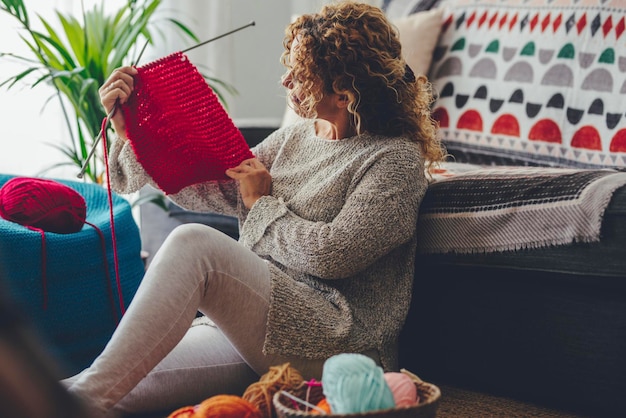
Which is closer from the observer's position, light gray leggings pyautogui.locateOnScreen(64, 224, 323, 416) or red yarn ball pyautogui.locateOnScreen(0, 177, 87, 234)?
light gray leggings pyautogui.locateOnScreen(64, 224, 323, 416)

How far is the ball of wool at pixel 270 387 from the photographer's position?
1.28 metres

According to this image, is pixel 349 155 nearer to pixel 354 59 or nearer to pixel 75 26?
pixel 354 59

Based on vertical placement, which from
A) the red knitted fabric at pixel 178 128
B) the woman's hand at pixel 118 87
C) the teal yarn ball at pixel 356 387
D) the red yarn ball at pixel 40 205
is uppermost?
the woman's hand at pixel 118 87

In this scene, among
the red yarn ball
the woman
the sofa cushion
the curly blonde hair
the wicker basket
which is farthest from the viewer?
the sofa cushion

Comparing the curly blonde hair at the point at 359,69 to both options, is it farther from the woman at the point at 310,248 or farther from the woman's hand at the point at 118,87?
the woman's hand at the point at 118,87

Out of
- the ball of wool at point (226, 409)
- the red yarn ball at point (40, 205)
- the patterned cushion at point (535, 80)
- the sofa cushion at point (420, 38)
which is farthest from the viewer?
the sofa cushion at point (420, 38)

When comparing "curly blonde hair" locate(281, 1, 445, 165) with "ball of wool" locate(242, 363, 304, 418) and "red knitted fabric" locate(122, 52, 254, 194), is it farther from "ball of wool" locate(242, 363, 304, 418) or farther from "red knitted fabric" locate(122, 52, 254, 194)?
"ball of wool" locate(242, 363, 304, 418)

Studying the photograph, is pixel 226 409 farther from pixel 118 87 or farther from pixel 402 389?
pixel 118 87

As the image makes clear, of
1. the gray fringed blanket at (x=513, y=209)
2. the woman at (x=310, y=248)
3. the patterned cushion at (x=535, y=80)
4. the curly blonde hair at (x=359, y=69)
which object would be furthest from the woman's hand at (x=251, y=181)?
the patterned cushion at (x=535, y=80)

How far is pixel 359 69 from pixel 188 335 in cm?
61

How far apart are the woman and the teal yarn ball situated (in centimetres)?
26

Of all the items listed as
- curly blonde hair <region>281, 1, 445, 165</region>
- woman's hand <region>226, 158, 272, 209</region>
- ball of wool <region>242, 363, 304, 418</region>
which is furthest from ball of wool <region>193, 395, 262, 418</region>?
curly blonde hair <region>281, 1, 445, 165</region>

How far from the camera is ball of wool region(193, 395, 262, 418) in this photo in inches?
48.1

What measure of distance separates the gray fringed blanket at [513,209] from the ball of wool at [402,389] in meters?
0.42
